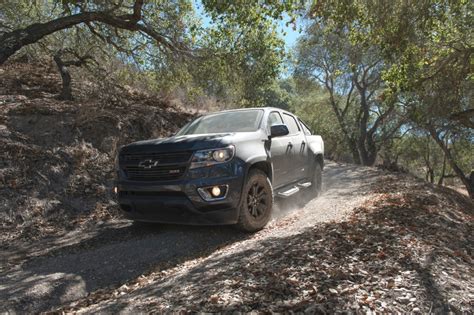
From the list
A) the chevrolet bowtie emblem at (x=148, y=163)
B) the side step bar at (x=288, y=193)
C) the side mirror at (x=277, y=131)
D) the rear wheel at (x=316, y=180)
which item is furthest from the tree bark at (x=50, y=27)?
the side step bar at (x=288, y=193)

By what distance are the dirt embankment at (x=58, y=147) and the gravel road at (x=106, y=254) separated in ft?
2.81

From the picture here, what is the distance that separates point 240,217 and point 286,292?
207 centimetres

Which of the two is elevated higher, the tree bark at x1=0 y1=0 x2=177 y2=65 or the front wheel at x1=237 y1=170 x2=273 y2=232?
the tree bark at x1=0 y1=0 x2=177 y2=65

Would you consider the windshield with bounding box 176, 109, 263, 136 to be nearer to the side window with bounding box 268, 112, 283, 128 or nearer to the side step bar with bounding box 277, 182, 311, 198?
the side window with bounding box 268, 112, 283, 128

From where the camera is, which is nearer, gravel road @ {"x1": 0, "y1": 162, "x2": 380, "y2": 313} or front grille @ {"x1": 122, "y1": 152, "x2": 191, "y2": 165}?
gravel road @ {"x1": 0, "y1": 162, "x2": 380, "y2": 313}

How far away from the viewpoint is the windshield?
601 centimetres

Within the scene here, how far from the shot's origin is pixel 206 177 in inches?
193

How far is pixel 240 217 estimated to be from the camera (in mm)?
5203

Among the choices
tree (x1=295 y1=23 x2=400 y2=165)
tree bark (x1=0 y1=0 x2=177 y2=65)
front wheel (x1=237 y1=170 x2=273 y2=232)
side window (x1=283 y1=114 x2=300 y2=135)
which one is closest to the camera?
front wheel (x1=237 y1=170 x2=273 y2=232)

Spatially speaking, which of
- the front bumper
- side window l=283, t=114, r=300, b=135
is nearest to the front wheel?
the front bumper

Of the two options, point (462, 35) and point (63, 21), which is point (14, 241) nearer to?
point (63, 21)

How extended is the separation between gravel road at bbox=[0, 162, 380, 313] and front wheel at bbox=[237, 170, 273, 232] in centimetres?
Result: 19

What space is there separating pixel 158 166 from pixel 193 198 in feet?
2.21

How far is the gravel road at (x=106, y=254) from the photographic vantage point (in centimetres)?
387
